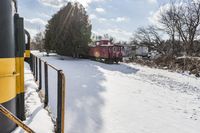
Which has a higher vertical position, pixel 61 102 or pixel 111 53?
pixel 111 53

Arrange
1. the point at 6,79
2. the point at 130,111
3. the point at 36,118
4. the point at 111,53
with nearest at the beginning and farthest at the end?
A: the point at 6,79, the point at 36,118, the point at 130,111, the point at 111,53

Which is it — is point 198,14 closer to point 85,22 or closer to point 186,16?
point 186,16

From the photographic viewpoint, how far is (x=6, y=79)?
3010 mm

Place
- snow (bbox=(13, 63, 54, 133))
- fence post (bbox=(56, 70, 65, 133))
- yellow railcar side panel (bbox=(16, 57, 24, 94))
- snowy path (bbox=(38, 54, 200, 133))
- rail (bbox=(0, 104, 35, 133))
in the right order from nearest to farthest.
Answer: rail (bbox=(0, 104, 35, 133)) < fence post (bbox=(56, 70, 65, 133)) < snow (bbox=(13, 63, 54, 133)) < yellow railcar side panel (bbox=(16, 57, 24, 94)) < snowy path (bbox=(38, 54, 200, 133))

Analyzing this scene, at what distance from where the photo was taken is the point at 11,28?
10.5 feet

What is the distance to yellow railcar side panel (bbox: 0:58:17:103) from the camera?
9.55 ft

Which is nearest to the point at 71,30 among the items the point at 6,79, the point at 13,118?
the point at 6,79

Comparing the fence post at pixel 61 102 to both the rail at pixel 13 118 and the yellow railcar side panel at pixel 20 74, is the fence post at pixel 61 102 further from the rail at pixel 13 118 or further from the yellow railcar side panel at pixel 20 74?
the rail at pixel 13 118

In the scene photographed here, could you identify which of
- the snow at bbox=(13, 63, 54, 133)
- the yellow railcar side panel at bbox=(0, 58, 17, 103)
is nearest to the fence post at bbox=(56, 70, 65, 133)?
the snow at bbox=(13, 63, 54, 133)

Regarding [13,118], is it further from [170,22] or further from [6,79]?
[170,22]

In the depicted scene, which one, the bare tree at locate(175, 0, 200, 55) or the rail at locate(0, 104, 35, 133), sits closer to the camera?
the rail at locate(0, 104, 35, 133)

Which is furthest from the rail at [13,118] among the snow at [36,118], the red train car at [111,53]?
the red train car at [111,53]

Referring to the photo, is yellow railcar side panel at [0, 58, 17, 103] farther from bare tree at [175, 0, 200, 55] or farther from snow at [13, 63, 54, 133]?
bare tree at [175, 0, 200, 55]

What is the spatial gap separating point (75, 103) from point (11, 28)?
144 inches
